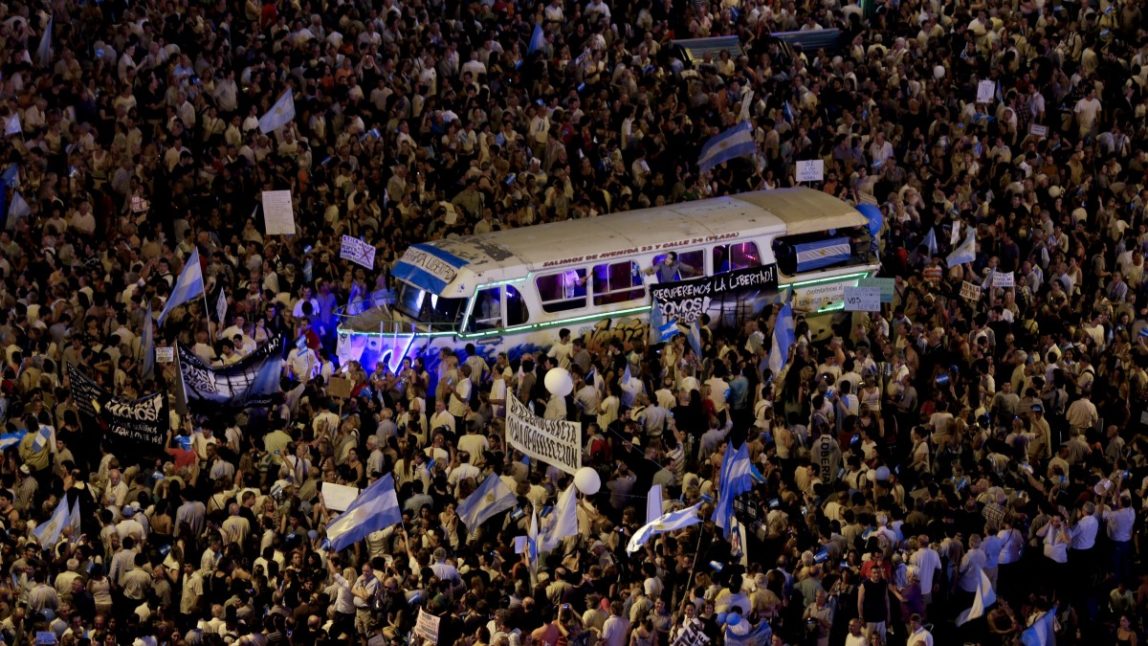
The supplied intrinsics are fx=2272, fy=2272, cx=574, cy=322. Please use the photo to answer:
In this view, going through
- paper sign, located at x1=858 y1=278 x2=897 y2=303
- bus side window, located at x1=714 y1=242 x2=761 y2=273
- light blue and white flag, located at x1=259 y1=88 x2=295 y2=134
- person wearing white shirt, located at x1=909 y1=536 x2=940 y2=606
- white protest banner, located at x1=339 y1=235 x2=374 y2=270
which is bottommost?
person wearing white shirt, located at x1=909 y1=536 x2=940 y2=606

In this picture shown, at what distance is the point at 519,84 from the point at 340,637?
44.4 ft

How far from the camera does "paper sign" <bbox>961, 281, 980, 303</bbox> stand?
28.9 m

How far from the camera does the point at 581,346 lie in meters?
27.8

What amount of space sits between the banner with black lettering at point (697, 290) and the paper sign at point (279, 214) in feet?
16.2

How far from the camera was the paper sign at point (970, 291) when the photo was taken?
2892 centimetres

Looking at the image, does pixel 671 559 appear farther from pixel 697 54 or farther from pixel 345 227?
pixel 697 54

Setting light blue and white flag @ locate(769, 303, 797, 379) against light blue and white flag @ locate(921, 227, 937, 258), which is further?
light blue and white flag @ locate(921, 227, 937, 258)

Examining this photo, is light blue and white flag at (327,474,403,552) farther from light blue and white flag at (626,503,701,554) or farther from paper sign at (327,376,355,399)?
paper sign at (327,376,355,399)

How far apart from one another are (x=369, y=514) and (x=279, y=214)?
7.84 m

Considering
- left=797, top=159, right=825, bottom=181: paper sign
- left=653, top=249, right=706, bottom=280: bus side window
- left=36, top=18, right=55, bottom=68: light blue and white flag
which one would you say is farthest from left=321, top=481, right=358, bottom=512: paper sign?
left=36, top=18, right=55, bottom=68: light blue and white flag

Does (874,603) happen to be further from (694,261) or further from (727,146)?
(727,146)

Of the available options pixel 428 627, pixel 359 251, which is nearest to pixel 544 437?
pixel 428 627

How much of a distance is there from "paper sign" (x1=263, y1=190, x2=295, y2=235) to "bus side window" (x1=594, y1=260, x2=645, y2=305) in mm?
4313

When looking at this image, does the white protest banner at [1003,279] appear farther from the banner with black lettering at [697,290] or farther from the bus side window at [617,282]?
the bus side window at [617,282]
